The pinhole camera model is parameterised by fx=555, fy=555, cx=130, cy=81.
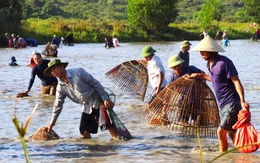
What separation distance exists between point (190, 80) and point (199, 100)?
33 cm

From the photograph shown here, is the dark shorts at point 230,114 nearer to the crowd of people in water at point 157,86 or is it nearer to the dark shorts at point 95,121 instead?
the crowd of people in water at point 157,86

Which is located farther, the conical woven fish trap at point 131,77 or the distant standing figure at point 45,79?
the distant standing figure at point 45,79

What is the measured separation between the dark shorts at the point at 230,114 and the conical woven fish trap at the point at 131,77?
468cm

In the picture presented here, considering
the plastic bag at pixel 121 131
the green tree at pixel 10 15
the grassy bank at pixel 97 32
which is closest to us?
the plastic bag at pixel 121 131

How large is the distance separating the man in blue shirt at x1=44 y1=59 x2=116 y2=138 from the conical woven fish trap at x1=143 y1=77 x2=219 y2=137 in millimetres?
864

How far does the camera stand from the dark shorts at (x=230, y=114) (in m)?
5.98

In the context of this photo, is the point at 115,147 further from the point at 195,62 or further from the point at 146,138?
the point at 195,62

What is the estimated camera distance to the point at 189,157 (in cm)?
700

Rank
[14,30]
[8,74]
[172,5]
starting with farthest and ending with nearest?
[172,5] < [14,30] < [8,74]

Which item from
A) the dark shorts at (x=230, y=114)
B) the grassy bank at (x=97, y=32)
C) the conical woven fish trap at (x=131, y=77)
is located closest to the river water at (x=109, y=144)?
the conical woven fish trap at (x=131, y=77)

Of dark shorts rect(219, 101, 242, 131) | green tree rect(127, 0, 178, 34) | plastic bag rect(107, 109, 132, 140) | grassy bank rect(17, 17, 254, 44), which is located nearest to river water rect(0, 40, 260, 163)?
plastic bag rect(107, 109, 132, 140)

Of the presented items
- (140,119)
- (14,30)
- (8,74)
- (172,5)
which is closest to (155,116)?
(140,119)

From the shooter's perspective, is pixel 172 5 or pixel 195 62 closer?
pixel 195 62

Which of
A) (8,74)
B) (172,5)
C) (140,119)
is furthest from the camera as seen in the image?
(172,5)
